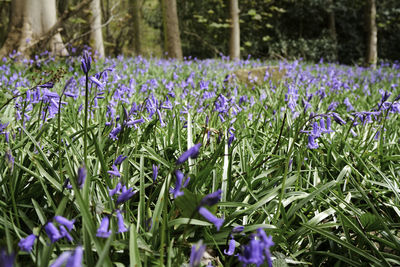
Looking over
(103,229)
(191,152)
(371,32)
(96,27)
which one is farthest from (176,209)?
(371,32)

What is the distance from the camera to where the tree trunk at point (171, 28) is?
36.2 ft

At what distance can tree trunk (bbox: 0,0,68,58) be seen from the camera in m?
7.71

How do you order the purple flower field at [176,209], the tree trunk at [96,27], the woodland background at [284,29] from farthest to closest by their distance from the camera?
the woodland background at [284,29]
the tree trunk at [96,27]
the purple flower field at [176,209]

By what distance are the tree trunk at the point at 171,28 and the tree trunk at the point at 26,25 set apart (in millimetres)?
3983

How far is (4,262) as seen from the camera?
593 mm

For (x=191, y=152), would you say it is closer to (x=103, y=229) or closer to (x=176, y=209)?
(x=103, y=229)

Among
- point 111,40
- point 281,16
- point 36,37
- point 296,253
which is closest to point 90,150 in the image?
point 296,253

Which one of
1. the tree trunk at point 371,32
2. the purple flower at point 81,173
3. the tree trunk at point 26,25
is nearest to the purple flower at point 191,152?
the purple flower at point 81,173

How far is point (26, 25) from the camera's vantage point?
7738mm

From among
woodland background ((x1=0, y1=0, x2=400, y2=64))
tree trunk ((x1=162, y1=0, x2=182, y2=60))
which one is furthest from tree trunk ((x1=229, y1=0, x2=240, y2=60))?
woodland background ((x1=0, y1=0, x2=400, y2=64))

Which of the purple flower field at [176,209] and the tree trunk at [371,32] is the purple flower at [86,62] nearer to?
the purple flower field at [176,209]

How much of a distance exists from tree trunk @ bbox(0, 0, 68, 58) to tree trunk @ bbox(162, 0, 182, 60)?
3.98 metres

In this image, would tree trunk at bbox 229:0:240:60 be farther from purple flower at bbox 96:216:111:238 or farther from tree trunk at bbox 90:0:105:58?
purple flower at bbox 96:216:111:238

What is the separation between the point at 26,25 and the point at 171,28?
4702mm
